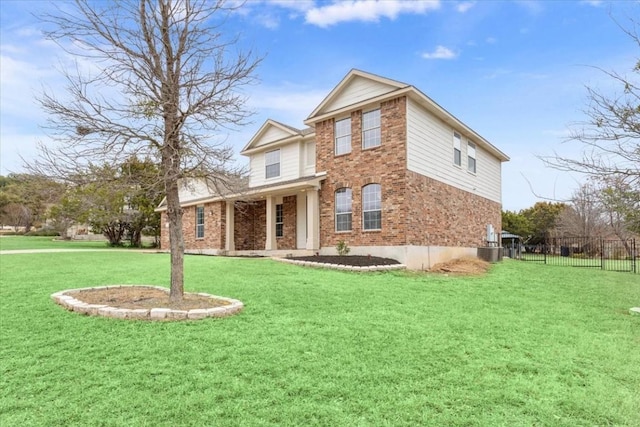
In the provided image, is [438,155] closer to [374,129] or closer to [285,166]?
[374,129]

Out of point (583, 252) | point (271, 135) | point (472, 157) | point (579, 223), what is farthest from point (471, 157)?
point (579, 223)

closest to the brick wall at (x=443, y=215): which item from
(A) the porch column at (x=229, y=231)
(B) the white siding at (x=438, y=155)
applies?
(B) the white siding at (x=438, y=155)

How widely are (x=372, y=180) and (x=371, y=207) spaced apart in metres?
0.97

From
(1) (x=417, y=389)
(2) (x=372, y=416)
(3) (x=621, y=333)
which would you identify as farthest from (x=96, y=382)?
(3) (x=621, y=333)

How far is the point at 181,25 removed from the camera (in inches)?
279

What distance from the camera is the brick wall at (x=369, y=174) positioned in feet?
44.9

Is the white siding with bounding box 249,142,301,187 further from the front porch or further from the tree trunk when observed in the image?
the tree trunk

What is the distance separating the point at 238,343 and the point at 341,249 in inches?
381

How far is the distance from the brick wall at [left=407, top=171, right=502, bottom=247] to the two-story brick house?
0.04 metres

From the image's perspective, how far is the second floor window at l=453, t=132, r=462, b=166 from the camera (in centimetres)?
1744

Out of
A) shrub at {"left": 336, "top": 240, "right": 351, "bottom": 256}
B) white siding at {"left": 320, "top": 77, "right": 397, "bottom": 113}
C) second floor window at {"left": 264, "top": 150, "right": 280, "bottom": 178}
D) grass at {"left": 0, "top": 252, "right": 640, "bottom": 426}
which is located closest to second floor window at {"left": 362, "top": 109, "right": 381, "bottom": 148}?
white siding at {"left": 320, "top": 77, "right": 397, "bottom": 113}

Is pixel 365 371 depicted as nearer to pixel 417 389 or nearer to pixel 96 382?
pixel 417 389

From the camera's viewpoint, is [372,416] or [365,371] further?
[365,371]

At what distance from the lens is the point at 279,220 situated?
19.3 meters
